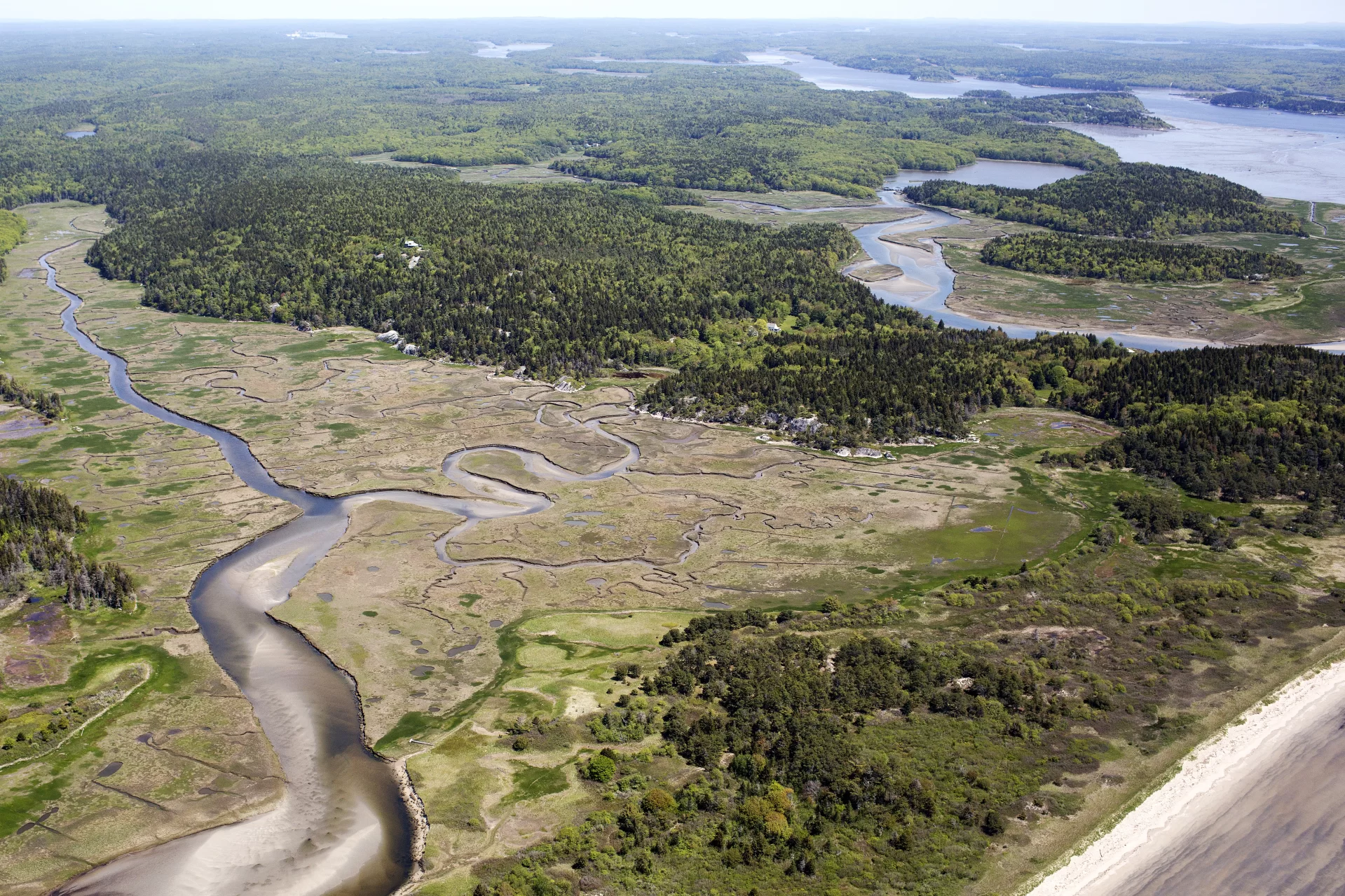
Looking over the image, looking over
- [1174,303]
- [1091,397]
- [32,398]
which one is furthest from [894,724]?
[1174,303]

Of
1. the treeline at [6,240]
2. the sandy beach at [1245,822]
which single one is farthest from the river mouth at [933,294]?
the treeline at [6,240]

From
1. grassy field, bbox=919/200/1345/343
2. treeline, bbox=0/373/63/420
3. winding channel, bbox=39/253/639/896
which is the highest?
grassy field, bbox=919/200/1345/343

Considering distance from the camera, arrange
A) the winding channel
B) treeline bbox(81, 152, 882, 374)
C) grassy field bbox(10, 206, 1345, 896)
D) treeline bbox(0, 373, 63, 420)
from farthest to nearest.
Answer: treeline bbox(81, 152, 882, 374), treeline bbox(0, 373, 63, 420), grassy field bbox(10, 206, 1345, 896), the winding channel

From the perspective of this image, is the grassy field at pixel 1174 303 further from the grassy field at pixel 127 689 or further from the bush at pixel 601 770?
the bush at pixel 601 770

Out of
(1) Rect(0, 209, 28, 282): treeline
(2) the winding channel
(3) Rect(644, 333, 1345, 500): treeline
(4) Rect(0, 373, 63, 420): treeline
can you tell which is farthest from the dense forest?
(1) Rect(0, 209, 28, 282): treeline

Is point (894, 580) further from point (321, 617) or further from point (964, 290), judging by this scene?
point (964, 290)

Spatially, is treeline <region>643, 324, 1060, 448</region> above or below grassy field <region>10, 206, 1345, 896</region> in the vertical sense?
above

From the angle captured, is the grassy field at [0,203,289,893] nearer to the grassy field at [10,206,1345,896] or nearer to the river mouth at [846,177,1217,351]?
the grassy field at [10,206,1345,896]
